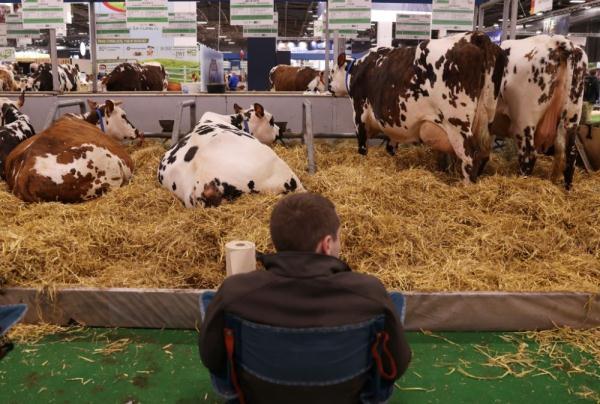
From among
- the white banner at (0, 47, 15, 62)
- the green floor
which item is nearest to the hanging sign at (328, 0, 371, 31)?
the green floor

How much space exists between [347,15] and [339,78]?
2.71ft

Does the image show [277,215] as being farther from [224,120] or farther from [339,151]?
[339,151]

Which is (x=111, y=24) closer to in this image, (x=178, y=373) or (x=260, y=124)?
(x=260, y=124)

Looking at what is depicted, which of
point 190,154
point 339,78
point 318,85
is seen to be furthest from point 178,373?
point 318,85

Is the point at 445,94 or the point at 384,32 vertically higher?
the point at 384,32

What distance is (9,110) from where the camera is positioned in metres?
7.36

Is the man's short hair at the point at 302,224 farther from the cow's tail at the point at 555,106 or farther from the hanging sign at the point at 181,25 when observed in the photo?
the hanging sign at the point at 181,25

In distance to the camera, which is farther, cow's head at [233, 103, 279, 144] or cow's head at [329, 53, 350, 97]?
cow's head at [329, 53, 350, 97]

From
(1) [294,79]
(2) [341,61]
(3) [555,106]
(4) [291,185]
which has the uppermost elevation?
(2) [341,61]

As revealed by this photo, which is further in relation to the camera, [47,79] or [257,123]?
[47,79]

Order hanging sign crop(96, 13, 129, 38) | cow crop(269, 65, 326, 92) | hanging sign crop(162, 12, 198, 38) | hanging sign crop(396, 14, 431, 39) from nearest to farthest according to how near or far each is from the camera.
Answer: hanging sign crop(396, 14, 431, 39) → hanging sign crop(162, 12, 198, 38) → hanging sign crop(96, 13, 129, 38) → cow crop(269, 65, 326, 92)

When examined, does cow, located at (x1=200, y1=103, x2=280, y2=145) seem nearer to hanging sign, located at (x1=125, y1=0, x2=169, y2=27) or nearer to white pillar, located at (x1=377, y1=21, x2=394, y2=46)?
hanging sign, located at (x1=125, y1=0, x2=169, y2=27)

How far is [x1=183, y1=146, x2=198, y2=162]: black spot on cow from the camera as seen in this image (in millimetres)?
4944

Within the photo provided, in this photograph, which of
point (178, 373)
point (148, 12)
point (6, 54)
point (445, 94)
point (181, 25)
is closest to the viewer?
point (178, 373)
